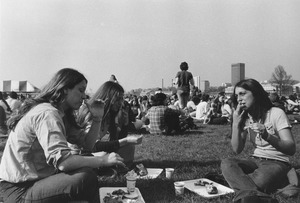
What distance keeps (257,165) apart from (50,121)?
2.35 metres

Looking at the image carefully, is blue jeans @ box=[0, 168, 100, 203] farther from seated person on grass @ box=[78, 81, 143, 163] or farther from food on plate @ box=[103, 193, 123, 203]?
seated person on grass @ box=[78, 81, 143, 163]

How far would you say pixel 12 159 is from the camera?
2338mm

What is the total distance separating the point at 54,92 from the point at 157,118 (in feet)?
20.4

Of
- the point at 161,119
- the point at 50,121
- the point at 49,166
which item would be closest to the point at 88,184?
the point at 49,166

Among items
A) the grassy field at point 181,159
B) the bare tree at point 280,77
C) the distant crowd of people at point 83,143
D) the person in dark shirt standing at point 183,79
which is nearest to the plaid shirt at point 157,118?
the grassy field at point 181,159

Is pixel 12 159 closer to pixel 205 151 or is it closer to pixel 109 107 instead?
pixel 109 107

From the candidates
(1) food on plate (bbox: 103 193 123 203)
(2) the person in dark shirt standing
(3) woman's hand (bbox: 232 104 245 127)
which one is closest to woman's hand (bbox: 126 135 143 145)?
(1) food on plate (bbox: 103 193 123 203)

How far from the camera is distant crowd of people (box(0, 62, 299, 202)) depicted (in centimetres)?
225

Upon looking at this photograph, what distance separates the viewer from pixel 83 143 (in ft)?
10.4

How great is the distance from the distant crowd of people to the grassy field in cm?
39

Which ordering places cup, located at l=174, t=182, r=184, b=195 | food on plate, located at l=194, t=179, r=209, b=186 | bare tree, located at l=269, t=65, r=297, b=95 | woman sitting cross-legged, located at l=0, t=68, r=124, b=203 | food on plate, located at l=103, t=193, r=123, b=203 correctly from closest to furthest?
1. woman sitting cross-legged, located at l=0, t=68, r=124, b=203
2. food on plate, located at l=103, t=193, r=123, b=203
3. cup, located at l=174, t=182, r=184, b=195
4. food on plate, located at l=194, t=179, r=209, b=186
5. bare tree, located at l=269, t=65, r=297, b=95

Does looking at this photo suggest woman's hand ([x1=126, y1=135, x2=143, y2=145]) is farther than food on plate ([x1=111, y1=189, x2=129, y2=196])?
Yes

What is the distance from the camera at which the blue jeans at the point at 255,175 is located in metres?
3.00

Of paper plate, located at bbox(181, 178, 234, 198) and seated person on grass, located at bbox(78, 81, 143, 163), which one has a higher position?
seated person on grass, located at bbox(78, 81, 143, 163)
